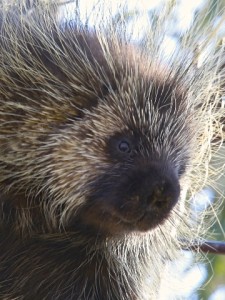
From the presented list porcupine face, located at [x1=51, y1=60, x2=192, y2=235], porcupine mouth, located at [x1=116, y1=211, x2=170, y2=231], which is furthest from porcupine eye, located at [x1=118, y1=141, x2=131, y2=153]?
porcupine mouth, located at [x1=116, y1=211, x2=170, y2=231]

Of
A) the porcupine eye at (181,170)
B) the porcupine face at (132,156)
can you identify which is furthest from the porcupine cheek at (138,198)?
the porcupine eye at (181,170)

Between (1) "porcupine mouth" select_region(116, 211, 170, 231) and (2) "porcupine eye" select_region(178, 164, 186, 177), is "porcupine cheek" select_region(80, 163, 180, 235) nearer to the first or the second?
(1) "porcupine mouth" select_region(116, 211, 170, 231)

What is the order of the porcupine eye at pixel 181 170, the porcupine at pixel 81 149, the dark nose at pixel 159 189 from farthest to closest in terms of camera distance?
the porcupine eye at pixel 181 170, the porcupine at pixel 81 149, the dark nose at pixel 159 189

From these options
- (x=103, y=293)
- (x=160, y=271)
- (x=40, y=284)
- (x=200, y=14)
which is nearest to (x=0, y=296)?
(x=40, y=284)

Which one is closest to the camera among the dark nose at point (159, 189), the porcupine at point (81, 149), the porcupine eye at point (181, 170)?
the dark nose at point (159, 189)

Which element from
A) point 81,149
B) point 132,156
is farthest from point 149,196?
point 81,149

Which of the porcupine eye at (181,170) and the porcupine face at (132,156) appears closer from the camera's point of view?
the porcupine face at (132,156)

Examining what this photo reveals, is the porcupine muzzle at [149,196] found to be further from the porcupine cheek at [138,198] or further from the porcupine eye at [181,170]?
the porcupine eye at [181,170]

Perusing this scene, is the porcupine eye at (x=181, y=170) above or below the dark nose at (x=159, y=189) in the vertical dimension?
above
